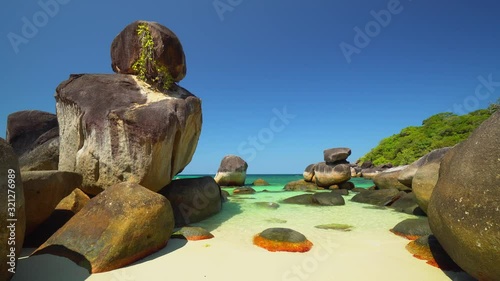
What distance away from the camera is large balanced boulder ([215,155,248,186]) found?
24.8 metres

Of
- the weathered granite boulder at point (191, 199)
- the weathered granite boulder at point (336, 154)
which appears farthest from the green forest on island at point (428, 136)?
the weathered granite boulder at point (191, 199)

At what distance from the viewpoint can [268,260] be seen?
4648mm

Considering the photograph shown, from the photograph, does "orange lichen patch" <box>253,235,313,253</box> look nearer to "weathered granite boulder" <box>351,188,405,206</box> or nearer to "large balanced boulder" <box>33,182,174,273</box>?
"large balanced boulder" <box>33,182,174,273</box>

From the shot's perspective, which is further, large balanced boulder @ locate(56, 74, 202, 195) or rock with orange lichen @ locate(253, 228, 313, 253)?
large balanced boulder @ locate(56, 74, 202, 195)

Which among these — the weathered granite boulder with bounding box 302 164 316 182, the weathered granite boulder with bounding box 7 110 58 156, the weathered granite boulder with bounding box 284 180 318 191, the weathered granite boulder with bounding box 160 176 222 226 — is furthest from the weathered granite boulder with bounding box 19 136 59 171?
the weathered granite boulder with bounding box 302 164 316 182

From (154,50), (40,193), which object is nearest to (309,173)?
(154,50)

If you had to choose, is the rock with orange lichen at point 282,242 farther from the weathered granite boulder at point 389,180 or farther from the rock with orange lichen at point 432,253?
the weathered granite boulder at point 389,180

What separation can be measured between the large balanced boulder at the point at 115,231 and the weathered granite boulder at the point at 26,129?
585 centimetres

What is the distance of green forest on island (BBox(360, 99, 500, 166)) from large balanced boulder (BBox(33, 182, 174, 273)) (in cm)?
4057

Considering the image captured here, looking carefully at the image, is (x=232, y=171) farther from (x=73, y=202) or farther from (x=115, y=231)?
(x=115, y=231)

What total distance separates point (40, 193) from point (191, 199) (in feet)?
13.5

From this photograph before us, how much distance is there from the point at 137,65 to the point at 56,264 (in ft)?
21.3

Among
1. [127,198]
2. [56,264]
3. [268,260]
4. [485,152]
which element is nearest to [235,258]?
[268,260]

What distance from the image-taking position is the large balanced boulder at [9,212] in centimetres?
300
